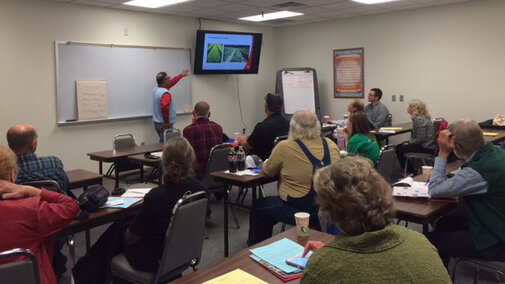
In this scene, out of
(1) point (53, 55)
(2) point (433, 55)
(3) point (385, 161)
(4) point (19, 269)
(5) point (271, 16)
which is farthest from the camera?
(5) point (271, 16)

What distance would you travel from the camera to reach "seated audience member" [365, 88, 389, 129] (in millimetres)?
7227

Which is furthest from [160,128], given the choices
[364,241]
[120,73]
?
[364,241]

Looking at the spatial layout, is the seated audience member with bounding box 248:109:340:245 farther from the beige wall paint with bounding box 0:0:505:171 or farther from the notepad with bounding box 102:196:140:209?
the beige wall paint with bounding box 0:0:505:171

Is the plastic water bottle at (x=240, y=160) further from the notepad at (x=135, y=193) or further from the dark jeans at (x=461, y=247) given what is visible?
the dark jeans at (x=461, y=247)

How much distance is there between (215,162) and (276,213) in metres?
1.21

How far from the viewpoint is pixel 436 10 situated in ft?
22.8

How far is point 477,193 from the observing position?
2.27 meters

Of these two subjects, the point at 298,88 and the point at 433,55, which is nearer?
the point at 433,55

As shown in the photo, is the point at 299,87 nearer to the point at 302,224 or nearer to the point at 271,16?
the point at 271,16

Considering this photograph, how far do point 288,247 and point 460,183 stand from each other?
1081 mm

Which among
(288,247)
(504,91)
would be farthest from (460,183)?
(504,91)

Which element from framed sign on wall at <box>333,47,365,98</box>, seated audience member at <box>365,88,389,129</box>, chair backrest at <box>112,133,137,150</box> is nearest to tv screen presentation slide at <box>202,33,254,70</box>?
framed sign on wall at <box>333,47,365,98</box>

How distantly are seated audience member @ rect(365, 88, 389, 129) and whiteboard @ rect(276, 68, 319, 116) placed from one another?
128cm

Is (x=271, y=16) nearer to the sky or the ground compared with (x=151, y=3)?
nearer to the sky
